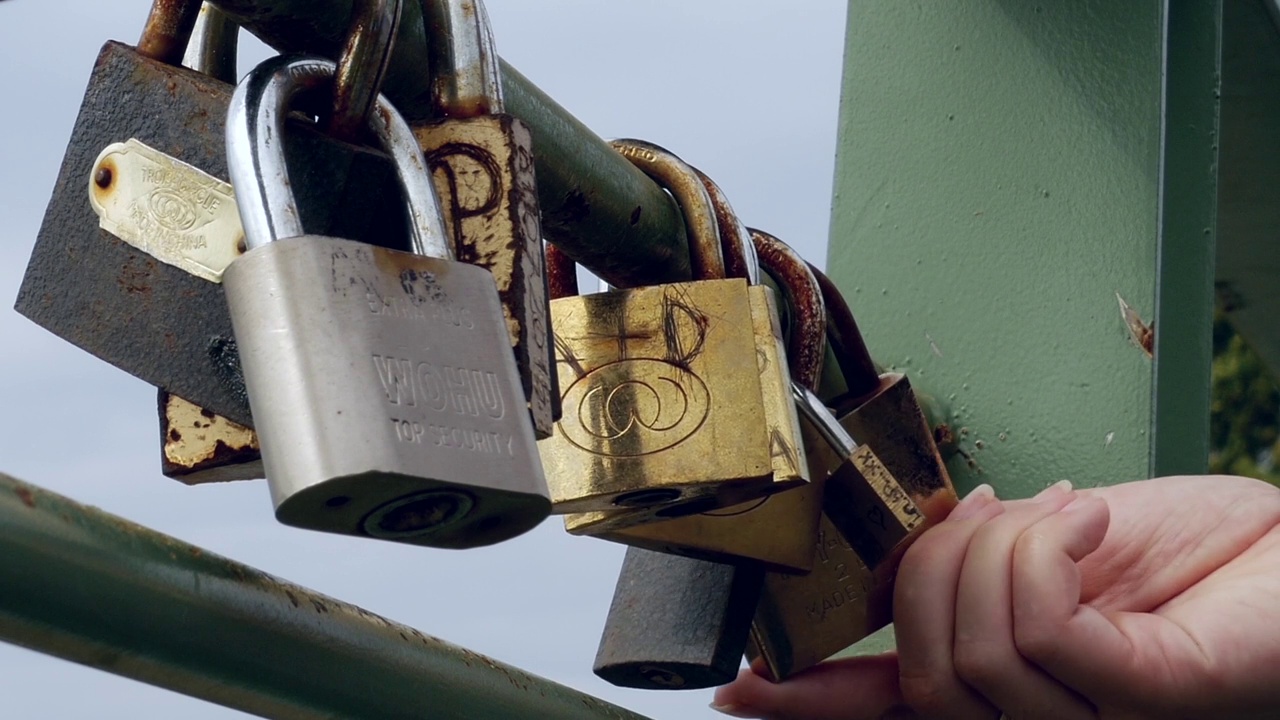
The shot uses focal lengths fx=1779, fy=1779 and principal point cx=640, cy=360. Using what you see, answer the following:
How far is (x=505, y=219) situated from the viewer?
2.37 feet

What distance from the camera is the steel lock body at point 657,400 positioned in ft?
2.96

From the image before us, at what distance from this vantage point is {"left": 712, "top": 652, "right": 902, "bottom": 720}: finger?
1.12m

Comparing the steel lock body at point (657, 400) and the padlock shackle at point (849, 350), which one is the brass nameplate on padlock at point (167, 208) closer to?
the steel lock body at point (657, 400)

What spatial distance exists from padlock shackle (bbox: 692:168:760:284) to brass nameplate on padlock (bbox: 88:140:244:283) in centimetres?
38

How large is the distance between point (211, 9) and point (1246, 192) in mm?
1604

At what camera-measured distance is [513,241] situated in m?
0.71

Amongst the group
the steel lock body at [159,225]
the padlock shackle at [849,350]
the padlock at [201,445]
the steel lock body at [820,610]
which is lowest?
the steel lock body at [820,610]

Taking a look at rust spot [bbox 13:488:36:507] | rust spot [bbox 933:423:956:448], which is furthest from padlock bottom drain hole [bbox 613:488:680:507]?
rust spot [bbox 933:423:956:448]

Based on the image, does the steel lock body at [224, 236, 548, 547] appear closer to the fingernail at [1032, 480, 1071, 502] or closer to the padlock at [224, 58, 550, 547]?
the padlock at [224, 58, 550, 547]

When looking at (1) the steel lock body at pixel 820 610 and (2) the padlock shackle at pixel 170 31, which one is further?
(1) the steel lock body at pixel 820 610

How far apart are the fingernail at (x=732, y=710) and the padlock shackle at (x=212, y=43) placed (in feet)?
1.76

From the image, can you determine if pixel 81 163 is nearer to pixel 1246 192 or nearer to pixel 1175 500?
pixel 1175 500

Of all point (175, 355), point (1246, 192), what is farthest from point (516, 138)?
point (1246, 192)

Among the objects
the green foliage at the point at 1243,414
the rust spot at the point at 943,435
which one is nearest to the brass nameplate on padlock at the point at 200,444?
the rust spot at the point at 943,435
